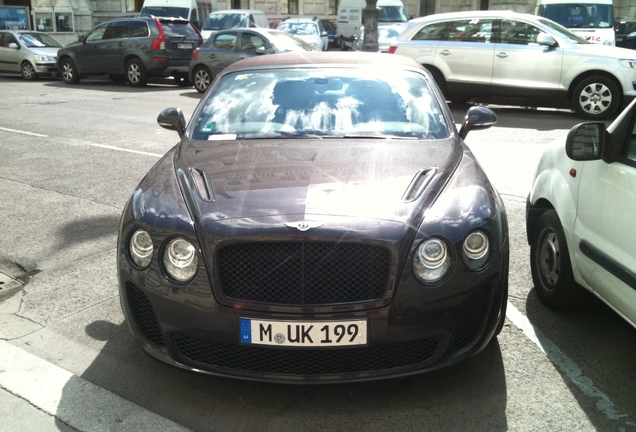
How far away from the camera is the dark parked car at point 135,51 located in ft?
62.6

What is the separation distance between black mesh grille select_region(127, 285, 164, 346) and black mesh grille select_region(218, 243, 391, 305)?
19.7 inches

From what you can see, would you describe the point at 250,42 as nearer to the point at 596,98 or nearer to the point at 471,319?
the point at 596,98

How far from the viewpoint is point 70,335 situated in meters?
4.15

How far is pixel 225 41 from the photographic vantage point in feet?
56.6

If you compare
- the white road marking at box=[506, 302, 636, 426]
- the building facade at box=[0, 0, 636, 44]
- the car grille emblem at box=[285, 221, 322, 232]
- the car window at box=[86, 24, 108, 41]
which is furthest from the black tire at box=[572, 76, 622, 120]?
the building facade at box=[0, 0, 636, 44]

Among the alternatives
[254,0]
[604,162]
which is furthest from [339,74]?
[254,0]

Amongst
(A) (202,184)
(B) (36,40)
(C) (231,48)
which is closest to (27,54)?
(B) (36,40)

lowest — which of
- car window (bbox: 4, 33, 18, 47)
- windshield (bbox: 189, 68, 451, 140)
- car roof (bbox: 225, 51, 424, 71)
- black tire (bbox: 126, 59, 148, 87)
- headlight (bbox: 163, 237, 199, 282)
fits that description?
black tire (bbox: 126, 59, 148, 87)

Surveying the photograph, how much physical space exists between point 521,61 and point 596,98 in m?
1.48

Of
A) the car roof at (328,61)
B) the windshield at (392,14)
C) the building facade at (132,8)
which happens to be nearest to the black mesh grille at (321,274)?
the car roof at (328,61)

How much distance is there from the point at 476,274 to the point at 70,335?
7.44ft

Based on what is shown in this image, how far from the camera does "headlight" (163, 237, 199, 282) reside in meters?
3.27

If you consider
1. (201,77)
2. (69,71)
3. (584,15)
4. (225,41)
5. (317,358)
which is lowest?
(69,71)

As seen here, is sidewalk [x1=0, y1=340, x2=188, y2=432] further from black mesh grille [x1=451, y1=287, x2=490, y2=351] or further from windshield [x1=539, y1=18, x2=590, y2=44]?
windshield [x1=539, y1=18, x2=590, y2=44]
